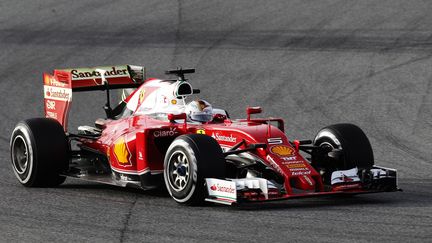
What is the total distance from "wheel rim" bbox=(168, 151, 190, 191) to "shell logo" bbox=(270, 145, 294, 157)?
103 centimetres

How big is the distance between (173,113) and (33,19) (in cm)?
1643

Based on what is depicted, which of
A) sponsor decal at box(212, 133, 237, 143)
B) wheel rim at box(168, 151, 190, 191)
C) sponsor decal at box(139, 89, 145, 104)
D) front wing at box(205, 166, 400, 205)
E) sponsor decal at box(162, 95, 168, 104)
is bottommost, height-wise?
front wing at box(205, 166, 400, 205)

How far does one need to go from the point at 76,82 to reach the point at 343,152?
426 cm

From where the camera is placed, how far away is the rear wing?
48.0 ft

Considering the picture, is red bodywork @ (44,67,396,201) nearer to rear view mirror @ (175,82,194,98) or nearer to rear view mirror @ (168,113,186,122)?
rear view mirror @ (168,113,186,122)

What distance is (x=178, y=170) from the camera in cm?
1187

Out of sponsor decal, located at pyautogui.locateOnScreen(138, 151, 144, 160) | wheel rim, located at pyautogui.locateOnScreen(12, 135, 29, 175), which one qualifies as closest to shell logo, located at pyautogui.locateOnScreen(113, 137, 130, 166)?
sponsor decal, located at pyautogui.locateOnScreen(138, 151, 144, 160)

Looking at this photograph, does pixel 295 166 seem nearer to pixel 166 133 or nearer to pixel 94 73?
pixel 166 133

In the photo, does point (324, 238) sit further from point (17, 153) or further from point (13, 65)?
point (13, 65)

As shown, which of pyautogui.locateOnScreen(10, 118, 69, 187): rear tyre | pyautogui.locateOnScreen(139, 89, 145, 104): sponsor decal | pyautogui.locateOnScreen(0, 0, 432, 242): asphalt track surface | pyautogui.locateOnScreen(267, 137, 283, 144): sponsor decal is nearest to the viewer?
pyautogui.locateOnScreen(0, 0, 432, 242): asphalt track surface

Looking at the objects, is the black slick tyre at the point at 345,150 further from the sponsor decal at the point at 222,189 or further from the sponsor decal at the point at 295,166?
the sponsor decal at the point at 222,189

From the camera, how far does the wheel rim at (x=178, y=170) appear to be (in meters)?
11.7

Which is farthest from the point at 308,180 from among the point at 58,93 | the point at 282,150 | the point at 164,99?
the point at 58,93

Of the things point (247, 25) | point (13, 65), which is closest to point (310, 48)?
point (247, 25)
